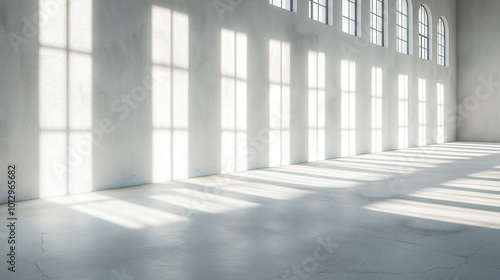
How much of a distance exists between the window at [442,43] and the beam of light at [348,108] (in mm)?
9893

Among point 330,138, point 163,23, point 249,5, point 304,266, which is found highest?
point 249,5

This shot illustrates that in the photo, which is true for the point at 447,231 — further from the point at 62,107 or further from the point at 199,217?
the point at 62,107

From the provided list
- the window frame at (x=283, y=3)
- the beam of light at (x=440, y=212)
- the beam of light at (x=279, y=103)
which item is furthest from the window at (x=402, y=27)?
the beam of light at (x=440, y=212)

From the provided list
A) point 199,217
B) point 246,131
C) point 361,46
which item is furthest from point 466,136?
point 199,217

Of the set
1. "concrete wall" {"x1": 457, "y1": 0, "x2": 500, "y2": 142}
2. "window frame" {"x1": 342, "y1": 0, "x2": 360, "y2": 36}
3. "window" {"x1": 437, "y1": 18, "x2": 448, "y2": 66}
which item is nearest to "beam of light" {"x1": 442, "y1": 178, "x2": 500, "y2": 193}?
"window frame" {"x1": 342, "y1": 0, "x2": 360, "y2": 36}

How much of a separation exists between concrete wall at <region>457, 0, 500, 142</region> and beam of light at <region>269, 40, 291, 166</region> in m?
16.1

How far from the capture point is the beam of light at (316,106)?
13258 mm

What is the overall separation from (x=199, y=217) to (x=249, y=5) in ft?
22.6

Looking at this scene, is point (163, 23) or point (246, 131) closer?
point (163, 23)

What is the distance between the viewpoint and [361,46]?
15742 mm

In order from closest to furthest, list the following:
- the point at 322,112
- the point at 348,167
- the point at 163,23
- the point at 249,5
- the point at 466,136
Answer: the point at 163,23 < the point at 249,5 < the point at 348,167 < the point at 322,112 < the point at 466,136

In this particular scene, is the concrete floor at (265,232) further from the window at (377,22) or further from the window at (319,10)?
the window at (377,22)

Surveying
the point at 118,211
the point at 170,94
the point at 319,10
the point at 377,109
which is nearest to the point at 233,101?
the point at 170,94

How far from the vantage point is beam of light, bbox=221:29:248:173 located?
33.8 ft
